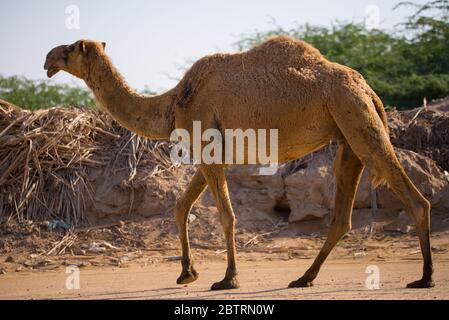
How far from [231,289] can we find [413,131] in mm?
6766

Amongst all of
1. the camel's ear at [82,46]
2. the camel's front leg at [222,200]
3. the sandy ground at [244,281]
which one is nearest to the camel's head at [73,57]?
the camel's ear at [82,46]

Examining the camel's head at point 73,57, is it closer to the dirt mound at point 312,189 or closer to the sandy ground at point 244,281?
the sandy ground at point 244,281

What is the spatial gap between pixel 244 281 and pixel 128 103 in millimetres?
2627

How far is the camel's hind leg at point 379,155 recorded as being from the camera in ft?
28.0

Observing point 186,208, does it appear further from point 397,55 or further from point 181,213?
point 397,55

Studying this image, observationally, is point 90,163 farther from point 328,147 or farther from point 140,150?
point 328,147

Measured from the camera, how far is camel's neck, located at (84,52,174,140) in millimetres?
9680

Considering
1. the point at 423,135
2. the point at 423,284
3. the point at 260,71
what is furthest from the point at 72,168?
the point at 423,284

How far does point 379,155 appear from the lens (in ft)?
28.2

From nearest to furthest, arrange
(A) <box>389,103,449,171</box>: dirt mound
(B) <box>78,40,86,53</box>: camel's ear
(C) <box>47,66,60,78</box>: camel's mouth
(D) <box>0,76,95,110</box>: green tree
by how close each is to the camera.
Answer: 1. (B) <box>78,40,86,53</box>: camel's ear
2. (C) <box>47,66,60,78</box>: camel's mouth
3. (A) <box>389,103,449,171</box>: dirt mound
4. (D) <box>0,76,95,110</box>: green tree

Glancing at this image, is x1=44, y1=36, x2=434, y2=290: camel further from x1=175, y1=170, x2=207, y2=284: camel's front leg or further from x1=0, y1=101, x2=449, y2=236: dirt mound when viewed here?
x1=0, y1=101, x2=449, y2=236: dirt mound

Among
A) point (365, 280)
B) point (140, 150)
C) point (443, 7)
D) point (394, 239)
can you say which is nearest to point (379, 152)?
point (365, 280)

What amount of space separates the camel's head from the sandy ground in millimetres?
2703

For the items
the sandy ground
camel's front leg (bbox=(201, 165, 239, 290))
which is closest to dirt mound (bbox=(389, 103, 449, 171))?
the sandy ground
